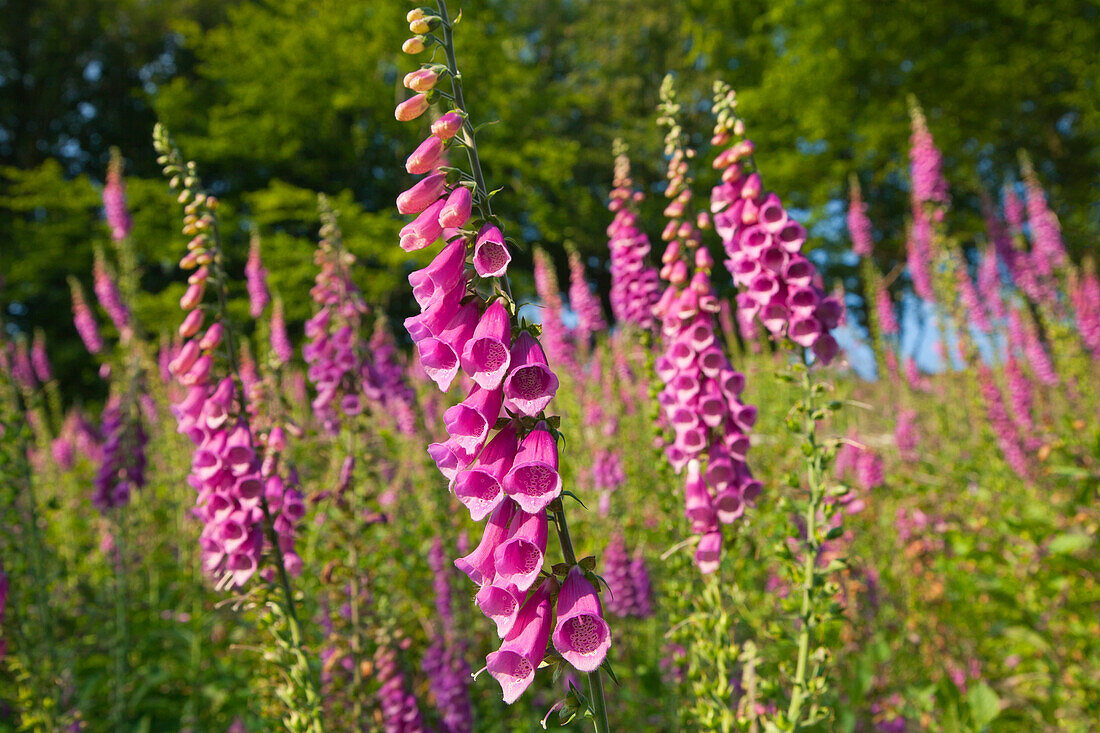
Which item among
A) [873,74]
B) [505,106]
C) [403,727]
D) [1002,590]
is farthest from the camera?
[505,106]

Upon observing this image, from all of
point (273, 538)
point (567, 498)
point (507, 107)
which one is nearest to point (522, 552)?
point (273, 538)

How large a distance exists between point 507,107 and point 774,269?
68.7 ft

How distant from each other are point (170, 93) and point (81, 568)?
67.4 feet

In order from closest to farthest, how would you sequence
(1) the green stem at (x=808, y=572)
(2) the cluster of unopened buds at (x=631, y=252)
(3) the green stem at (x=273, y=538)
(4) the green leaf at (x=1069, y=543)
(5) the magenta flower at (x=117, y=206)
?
(1) the green stem at (x=808, y=572) → (3) the green stem at (x=273, y=538) → (2) the cluster of unopened buds at (x=631, y=252) → (4) the green leaf at (x=1069, y=543) → (5) the magenta flower at (x=117, y=206)

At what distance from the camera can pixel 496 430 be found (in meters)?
1.33

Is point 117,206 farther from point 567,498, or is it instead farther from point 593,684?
point 593,684

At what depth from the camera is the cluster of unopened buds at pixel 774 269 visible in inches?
88.7

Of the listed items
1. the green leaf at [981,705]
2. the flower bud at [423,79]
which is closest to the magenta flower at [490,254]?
the flower bud at [423,79]

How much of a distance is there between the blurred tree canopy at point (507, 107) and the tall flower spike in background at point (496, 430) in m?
15.6

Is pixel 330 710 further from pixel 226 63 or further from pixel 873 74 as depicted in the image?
pixel 226 63

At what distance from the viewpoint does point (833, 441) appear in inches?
84.0

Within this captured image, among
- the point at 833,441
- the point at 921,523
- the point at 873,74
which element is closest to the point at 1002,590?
the point at 921,523

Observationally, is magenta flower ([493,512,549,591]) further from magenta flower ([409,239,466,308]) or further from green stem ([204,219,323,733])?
green stem ([204,219,323,733])

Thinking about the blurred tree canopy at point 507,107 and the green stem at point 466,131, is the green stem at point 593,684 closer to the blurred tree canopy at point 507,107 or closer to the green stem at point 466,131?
the green stem at point 466,131
